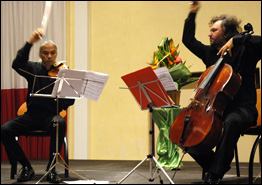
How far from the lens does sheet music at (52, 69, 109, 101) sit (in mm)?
2695

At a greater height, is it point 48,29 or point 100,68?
point 48,29

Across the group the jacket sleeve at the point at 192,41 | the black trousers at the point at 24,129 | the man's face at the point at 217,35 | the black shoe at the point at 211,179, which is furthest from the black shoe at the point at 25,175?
the man's face at the point at 217,35

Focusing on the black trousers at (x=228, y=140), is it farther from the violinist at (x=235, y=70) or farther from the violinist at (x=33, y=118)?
the violinist at (x=33, y=118)

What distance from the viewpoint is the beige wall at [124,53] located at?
4.86m

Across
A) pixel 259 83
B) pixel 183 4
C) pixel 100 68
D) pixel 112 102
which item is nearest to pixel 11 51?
pixel 100 68

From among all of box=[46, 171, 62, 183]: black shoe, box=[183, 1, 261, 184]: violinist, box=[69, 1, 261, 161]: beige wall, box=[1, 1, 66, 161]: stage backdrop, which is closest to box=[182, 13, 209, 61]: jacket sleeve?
box=[183, 1, 261, 184]: violinist

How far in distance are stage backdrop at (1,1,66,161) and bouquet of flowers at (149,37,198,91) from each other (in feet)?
6.99

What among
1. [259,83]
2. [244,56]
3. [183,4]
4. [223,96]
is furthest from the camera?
[183,4]

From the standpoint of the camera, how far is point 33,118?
10.2 ft

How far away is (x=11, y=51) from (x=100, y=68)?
140 cm

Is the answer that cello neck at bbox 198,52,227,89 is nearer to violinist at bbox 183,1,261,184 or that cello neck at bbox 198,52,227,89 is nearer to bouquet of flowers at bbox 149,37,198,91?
violinist at bbox 183,1,261,184

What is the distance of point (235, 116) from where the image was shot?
2.17 m

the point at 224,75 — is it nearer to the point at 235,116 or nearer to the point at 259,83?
the point at 235,116

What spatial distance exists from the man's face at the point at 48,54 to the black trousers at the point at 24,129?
480 millimetres
